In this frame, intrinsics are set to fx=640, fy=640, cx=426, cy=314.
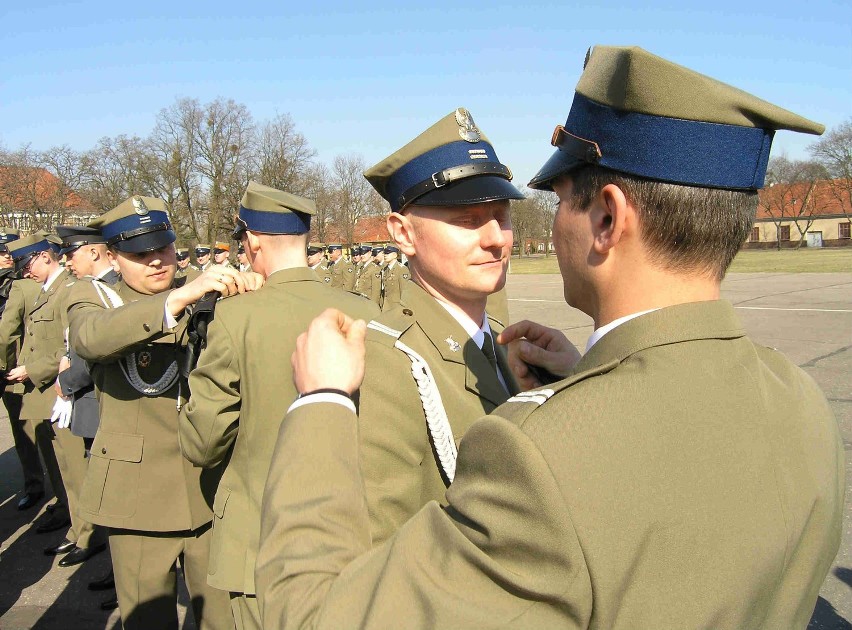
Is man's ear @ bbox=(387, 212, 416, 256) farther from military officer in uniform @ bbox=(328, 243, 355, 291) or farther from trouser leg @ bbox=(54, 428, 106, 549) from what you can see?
military officer in uniform @ bbox=(328, 243, 355, 291)

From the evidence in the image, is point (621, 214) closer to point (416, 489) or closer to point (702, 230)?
point (702, 230)

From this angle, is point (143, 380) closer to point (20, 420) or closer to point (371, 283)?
point (20, 420)

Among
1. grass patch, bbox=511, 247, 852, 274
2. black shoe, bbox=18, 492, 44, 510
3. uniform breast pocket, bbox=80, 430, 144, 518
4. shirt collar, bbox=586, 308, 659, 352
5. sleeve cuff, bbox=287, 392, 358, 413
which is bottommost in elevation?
grass patch, bbox=511, 247, 852, 274

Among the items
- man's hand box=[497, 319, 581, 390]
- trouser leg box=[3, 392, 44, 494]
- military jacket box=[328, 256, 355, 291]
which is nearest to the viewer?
man's hand box=[497, 319, 581, 390]

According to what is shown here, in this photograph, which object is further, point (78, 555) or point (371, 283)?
point (371, 283)

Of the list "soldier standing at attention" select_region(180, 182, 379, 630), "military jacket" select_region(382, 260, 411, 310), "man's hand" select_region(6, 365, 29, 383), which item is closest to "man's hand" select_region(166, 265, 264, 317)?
"soldier standing at attention" select_region(180, 182, 379, 630)

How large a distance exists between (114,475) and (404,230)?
87.6 inches

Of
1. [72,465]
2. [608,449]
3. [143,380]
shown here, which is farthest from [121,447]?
[608,449]

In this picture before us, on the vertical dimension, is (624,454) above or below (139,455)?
above

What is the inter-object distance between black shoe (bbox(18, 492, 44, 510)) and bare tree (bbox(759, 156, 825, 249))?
65180mm

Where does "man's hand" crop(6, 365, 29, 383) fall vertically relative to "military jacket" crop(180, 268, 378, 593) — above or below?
below

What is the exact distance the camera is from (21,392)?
661cm

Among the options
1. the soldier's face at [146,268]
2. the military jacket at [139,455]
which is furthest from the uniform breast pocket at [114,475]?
the soldier's face at [146,268]

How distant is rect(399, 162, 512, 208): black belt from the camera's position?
6.77 feet
